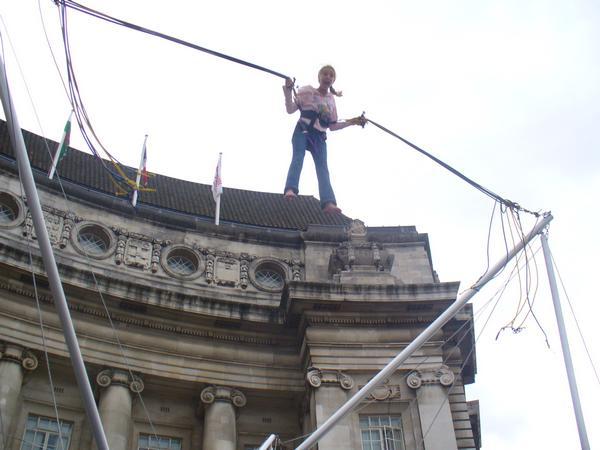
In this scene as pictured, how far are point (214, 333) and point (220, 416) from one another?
268 cm

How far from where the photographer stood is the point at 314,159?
14.8 meters

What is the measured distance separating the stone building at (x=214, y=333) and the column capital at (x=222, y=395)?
0.13 feet

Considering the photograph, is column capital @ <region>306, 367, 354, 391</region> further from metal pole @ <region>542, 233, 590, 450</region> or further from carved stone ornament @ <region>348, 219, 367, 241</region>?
metal pole @ <region>542, 233, 590, 450</region>

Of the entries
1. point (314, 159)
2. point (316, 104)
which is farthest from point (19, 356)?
point (316, 104)

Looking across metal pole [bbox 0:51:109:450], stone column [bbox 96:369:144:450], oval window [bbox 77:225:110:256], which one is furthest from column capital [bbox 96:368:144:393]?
metal pole [bbox 0:51:109:450]

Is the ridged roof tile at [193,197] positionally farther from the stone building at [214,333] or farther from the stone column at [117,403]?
the stone column at [117,403]

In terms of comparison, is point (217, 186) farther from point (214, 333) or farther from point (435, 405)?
point (435, 405)

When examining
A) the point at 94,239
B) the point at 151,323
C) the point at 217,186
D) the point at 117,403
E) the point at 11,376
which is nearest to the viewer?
the point at 11,376

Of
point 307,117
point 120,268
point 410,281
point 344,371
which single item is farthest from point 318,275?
point 307,117

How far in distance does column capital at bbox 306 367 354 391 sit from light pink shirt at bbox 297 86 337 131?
29.4 ft

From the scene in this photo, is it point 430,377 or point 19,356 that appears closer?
point 19,356

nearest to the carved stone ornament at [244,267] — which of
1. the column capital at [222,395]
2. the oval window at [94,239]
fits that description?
the column capital at [222,395]

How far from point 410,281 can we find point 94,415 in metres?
16.4

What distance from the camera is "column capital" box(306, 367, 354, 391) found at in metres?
21.4
